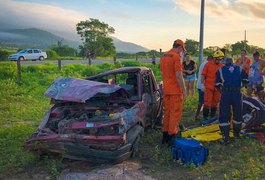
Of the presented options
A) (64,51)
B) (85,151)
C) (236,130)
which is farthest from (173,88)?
(64,51)

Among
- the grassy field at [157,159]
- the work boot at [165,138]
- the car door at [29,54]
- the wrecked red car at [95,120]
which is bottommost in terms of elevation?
the grassy field at [157,159]

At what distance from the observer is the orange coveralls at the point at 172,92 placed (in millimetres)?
7617

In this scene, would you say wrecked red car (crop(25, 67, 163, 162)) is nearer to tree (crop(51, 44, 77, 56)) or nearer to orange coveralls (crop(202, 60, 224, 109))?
orange coveralls (crop(202, 60, 224, 109))

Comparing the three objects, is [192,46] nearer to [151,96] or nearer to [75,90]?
[151,96]

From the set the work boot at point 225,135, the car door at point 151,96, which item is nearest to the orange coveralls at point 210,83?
the car door at point 151,96

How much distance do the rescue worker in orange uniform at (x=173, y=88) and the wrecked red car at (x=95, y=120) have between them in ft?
1.61

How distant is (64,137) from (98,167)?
0.78 m

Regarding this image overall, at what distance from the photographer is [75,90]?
6.83 metres

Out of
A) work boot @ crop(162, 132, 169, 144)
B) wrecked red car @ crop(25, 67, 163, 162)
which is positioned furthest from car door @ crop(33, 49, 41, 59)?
work boot @ crop(162, 132, 169, 144)

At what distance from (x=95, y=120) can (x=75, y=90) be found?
2.45 ft


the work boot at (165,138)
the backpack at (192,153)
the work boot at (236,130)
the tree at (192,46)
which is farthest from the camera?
the tree at (192,46)

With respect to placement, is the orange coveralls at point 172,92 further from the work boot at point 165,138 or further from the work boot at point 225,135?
the work boot at point 225,135

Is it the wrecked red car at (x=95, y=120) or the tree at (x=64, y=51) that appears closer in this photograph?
the wrecked red car at (x=95, y=120)

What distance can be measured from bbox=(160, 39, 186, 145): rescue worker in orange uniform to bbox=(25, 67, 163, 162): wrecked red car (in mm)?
490
